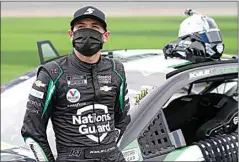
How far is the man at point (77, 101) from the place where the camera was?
368 cm

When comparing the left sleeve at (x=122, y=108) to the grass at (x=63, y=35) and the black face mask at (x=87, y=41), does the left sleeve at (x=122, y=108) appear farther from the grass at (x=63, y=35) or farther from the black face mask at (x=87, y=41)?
the grass at (x=63, y=35)

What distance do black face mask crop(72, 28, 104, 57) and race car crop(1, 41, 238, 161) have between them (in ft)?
2.36

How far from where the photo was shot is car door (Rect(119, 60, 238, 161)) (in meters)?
4.32

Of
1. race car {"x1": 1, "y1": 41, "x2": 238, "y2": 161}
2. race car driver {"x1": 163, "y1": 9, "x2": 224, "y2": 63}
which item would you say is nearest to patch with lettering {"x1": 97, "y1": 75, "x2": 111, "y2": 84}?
race car {"x1": 1, "y1": 41, "x2": 238, "y2": 161}

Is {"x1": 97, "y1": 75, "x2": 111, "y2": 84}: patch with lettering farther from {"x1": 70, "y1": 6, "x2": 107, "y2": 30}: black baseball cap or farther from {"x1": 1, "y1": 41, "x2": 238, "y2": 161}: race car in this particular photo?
{"x1": 1, "y1": 41, "x2": 238, "y2": 161}: race car

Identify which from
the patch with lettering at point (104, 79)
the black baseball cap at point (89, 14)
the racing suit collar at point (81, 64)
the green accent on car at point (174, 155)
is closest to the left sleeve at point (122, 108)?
the patch with lettering at point (104, 79)

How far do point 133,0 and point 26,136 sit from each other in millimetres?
17647

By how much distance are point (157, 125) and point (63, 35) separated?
1518cm

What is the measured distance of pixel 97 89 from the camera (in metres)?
3.73

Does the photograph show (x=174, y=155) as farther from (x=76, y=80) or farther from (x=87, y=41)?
(x=87, y=41)

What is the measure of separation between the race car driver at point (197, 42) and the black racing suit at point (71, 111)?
5.29ft

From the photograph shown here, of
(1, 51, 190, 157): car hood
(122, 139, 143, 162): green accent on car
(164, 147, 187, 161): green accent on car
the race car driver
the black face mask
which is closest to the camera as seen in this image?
the black face mask

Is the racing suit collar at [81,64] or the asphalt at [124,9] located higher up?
the asphalt at [124,9]

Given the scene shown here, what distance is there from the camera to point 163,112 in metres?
5.15
